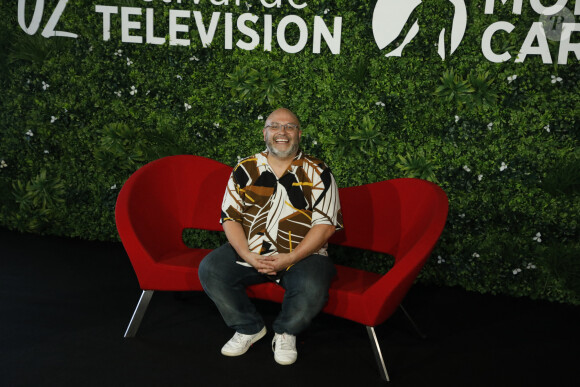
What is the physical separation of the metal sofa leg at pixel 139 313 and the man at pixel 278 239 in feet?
1.19

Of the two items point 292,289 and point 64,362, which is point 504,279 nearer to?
point 292,289

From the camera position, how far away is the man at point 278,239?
269 centimetres

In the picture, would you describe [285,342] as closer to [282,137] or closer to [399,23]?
[282,137]

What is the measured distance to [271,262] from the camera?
271cm

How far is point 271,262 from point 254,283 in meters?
0.19

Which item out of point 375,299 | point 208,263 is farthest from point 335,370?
point 208,263

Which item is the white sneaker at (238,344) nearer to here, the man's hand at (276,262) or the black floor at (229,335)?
the black floor at (229,335)

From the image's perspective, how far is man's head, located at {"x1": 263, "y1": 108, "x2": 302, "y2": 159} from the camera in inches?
112

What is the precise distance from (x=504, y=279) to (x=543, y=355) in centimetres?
79

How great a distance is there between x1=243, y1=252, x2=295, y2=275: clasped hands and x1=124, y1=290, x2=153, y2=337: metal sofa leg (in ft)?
2.04

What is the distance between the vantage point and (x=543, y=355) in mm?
2887

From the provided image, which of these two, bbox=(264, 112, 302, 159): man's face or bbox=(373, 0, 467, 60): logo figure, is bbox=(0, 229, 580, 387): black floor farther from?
bbox=(373, 0, 467, 60): logo figure

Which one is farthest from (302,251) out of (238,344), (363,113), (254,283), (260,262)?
(363,113)

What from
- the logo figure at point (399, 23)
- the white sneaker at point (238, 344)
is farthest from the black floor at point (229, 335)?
the logo figure at point (399, 23)
